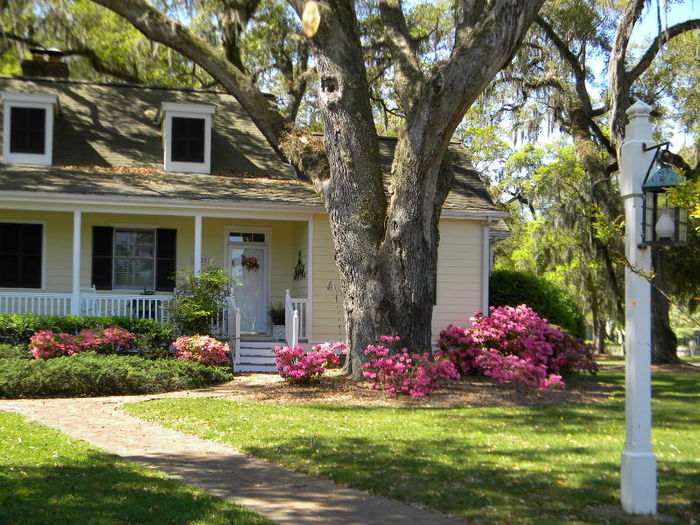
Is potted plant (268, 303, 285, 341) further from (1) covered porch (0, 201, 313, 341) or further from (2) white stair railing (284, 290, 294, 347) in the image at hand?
(2) white stair railing (284, 290, 294, 347)

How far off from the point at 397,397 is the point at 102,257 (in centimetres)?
839

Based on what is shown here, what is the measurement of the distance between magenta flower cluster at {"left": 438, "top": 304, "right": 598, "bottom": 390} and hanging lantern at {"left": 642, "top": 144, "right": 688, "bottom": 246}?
7891 mm

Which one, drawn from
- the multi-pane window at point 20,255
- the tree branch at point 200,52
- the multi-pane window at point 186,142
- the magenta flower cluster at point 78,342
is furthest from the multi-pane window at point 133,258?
the tree branch at point 200,52

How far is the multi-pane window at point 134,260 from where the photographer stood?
56.0 feet

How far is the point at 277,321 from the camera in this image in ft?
56.1

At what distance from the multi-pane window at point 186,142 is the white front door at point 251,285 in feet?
7.61

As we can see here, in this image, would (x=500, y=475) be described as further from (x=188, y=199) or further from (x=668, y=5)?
(x=668, y=5)

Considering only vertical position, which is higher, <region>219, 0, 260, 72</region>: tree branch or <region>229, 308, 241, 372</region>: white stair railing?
<region>219, 0, 260, 72</region>: tree branch

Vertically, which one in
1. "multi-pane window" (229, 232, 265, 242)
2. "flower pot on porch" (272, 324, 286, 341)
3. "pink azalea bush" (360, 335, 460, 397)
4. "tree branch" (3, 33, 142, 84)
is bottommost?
"pink azalea bush" (360, 335, 460, 397)

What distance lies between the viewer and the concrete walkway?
5.57 meters

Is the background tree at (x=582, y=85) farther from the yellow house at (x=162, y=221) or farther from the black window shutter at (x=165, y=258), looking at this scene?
the black window shutter at (x=165, y=258)

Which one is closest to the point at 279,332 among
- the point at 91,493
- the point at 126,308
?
the point at 126,308

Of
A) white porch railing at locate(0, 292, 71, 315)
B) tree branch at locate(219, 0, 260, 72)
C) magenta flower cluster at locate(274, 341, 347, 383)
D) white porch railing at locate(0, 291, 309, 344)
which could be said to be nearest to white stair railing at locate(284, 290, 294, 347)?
white porch railing at locate(0, 291, 309, 344)

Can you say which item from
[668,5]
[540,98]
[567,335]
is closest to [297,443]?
[567,335]
